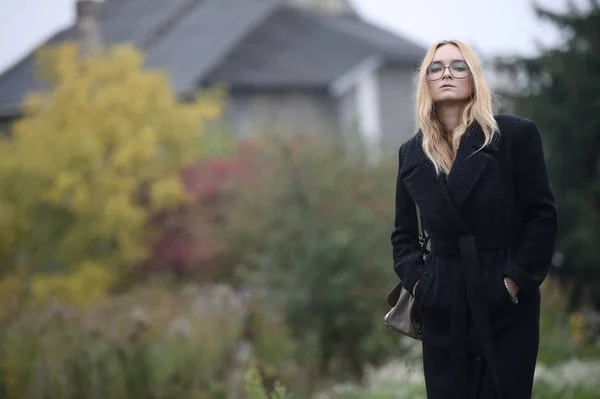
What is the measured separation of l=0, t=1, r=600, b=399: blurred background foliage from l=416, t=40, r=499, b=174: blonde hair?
1.97 metres

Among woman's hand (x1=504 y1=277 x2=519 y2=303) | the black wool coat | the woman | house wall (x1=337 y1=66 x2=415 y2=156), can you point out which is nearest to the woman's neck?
the woman

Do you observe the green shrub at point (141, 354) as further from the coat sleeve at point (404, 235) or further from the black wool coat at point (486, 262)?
the black wool coat at point (486, 262)

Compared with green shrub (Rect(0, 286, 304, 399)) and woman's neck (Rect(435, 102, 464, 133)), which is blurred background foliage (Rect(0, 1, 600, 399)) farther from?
woman's neck (Rect(435, 102, 464, 133))

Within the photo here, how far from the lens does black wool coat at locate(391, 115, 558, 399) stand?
4.02 metres

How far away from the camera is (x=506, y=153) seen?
13.6 ft

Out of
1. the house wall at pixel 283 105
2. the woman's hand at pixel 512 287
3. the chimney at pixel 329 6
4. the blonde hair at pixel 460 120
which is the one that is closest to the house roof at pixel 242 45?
the house wall at pixel 283 105

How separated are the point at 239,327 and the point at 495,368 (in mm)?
6655

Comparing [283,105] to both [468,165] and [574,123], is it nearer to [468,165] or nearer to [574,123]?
[574,123]

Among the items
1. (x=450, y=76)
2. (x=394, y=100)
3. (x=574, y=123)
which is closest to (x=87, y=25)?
(x=394, y=100)

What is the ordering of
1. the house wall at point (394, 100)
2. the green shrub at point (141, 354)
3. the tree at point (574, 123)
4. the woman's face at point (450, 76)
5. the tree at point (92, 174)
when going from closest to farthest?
the woman's face at point (450, 76) < the green shrub at point (141, 354) < the tree at point (574, 123) < the tree at point (92, 174) < the house wall at point (394, 100)

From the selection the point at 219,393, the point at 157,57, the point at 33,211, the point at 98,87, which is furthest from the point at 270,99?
the point at 219,393

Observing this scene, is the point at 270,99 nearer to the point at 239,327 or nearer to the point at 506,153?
the point at 239,327

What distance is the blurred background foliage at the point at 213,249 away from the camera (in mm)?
9359

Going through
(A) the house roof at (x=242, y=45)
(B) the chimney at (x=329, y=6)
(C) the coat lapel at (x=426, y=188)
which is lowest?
(C) the coat lapel at (x=426, y=188)
